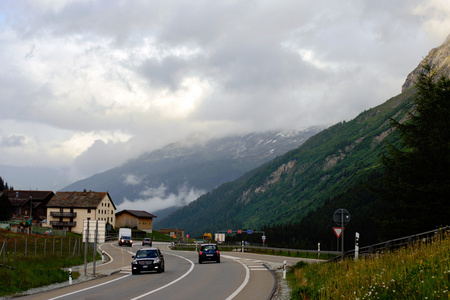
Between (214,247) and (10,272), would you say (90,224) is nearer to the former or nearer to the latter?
(10,272)

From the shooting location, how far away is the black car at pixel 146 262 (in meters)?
33.1

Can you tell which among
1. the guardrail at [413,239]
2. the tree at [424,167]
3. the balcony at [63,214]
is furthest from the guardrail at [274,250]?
the balcony at [63,214]

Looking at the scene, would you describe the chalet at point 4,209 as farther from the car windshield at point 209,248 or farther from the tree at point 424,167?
the tree at point 424,167

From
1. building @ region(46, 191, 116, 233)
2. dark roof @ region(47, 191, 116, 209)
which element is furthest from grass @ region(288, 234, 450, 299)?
dark roof @ region(47, 191, 116, 209)

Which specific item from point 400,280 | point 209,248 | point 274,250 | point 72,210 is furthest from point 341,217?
point 72,210

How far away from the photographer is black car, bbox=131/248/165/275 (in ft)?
108

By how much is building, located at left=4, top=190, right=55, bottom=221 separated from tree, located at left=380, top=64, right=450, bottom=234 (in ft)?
388

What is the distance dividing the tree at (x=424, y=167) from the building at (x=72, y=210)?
106 metres

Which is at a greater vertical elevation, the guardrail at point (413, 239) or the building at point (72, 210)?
the building at point (72, 210)

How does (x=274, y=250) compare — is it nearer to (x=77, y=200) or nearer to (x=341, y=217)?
(x=341, y=217)

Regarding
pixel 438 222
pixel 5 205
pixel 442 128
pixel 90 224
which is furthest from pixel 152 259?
pixel 5 205

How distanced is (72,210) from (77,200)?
3278 millimetres

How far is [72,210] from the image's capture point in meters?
132

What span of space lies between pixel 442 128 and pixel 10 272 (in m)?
27.4
